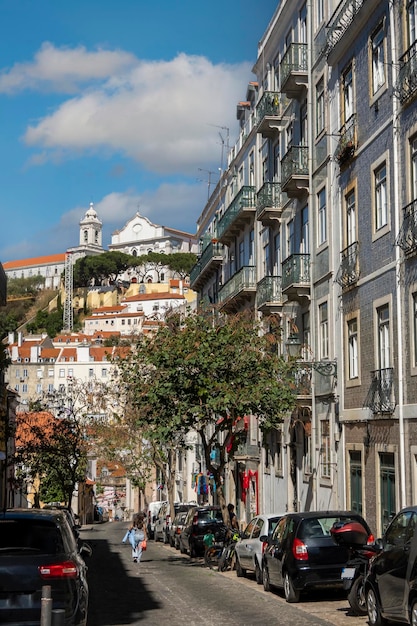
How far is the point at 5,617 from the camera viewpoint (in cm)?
986

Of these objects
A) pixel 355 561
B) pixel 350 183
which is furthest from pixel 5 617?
pixel 350 183

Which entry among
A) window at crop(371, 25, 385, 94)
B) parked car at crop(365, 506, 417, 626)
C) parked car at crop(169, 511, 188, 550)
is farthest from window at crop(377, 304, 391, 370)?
parked car at crop(169, 511, 188, 550)

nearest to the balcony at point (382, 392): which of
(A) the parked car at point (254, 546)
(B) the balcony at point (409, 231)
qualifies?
(B) the balcony at point (409, 231)

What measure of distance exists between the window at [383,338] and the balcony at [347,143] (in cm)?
442

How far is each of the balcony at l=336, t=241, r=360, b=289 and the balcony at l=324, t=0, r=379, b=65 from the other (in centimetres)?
520

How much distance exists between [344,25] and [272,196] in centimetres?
968

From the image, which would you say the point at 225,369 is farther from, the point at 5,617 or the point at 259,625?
the point at 5,617

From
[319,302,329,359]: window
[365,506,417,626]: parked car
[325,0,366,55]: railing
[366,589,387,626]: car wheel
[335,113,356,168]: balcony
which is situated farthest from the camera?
[319,302,329,359]: window

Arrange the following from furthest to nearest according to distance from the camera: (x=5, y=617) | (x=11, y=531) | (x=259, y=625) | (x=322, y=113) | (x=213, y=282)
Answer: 1. (x=213, y=282)
2. (x=322, y=113)
3. (x=259, y=625)
4. (x=11, y=531)
5. (x=5, y=617)

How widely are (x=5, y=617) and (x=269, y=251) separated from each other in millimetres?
27035

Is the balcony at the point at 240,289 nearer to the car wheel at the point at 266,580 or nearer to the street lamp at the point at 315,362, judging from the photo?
the street lamp at the point at 315,362

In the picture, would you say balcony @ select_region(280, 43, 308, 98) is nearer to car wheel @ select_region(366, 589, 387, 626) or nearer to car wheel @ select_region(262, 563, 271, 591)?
car wheel @ select_region(262, 563, 271, 591)

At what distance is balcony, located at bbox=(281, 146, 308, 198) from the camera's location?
2927 cm

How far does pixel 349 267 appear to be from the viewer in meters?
24.7
